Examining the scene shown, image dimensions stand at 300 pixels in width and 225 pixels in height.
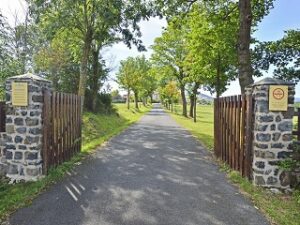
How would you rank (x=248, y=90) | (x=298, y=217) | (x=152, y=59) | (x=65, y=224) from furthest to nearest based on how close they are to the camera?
(x=152, y=59), (x=248, y=90), (x=298, y=217), (x=65, y=224)

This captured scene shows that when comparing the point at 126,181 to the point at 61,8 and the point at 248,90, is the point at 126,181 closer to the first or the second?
the point at 248,90

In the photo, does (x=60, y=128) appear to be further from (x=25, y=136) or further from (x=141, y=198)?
(x=141, y=198)

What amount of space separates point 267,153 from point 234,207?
1768 mm

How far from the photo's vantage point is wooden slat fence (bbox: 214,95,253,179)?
723 cm

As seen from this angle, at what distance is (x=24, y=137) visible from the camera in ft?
23.4

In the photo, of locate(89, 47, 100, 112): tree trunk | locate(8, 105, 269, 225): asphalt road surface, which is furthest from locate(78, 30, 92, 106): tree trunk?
locate(8, 105, 269, 225): asphalt road surface

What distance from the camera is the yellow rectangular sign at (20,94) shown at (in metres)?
7.12

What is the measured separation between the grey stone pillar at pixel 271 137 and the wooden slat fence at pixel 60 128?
178 inches

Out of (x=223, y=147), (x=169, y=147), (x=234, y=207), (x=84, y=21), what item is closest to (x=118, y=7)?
(x=84, y=21)

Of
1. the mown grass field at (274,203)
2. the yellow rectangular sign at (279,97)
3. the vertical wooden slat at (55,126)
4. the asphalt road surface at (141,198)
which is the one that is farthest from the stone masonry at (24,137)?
the yellow rectangular sign at (279,97)

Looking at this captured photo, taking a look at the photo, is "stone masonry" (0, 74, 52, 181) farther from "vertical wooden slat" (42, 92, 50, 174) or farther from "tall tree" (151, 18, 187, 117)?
"tall tree" (151, 18, 187, 117)

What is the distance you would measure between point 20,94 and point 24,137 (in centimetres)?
92

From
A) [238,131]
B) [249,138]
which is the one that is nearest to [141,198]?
[249,138]

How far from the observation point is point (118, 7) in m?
17.6
